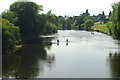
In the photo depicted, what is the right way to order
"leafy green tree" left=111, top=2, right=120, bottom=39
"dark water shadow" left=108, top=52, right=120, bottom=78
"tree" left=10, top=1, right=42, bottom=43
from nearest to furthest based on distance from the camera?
"dark water shadow" left=108, top=52, right=120, bottom=78 → "leafy green tree" left=111, top=2, right=120, bottom=39 → "tree" left=10, top=1, right=42, bottom=43

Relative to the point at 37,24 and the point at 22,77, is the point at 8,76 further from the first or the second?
the point at 37,24

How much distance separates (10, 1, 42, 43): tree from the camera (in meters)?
88.9

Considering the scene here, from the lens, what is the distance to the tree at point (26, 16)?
292 feet

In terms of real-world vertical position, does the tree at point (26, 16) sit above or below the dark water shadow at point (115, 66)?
above

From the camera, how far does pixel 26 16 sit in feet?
296

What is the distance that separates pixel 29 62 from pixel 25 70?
273 inches

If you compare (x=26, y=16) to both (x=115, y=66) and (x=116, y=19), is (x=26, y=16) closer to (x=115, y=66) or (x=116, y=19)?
(x=116, y=19)

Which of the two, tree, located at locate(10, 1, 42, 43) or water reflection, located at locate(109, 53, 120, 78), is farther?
tree, located at locate(10, 1, 42, 43)

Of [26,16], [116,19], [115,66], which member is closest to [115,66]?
[115,66]

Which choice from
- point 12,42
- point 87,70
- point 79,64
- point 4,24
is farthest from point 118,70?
point 4,24

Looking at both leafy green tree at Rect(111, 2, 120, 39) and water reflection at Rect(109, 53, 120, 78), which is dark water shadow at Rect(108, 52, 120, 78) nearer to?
water reflection at Rect(109, 53, 120, 78)

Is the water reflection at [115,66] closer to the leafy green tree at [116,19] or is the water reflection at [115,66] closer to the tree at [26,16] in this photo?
the leafy green tree at [116,19]

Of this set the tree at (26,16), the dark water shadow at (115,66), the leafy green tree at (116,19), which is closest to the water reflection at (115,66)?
the dark water shadow at (115,66)

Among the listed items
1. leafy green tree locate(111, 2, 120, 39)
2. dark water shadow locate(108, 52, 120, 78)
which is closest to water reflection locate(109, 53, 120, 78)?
dark water shadow locate(108, 52, 120, 78)
